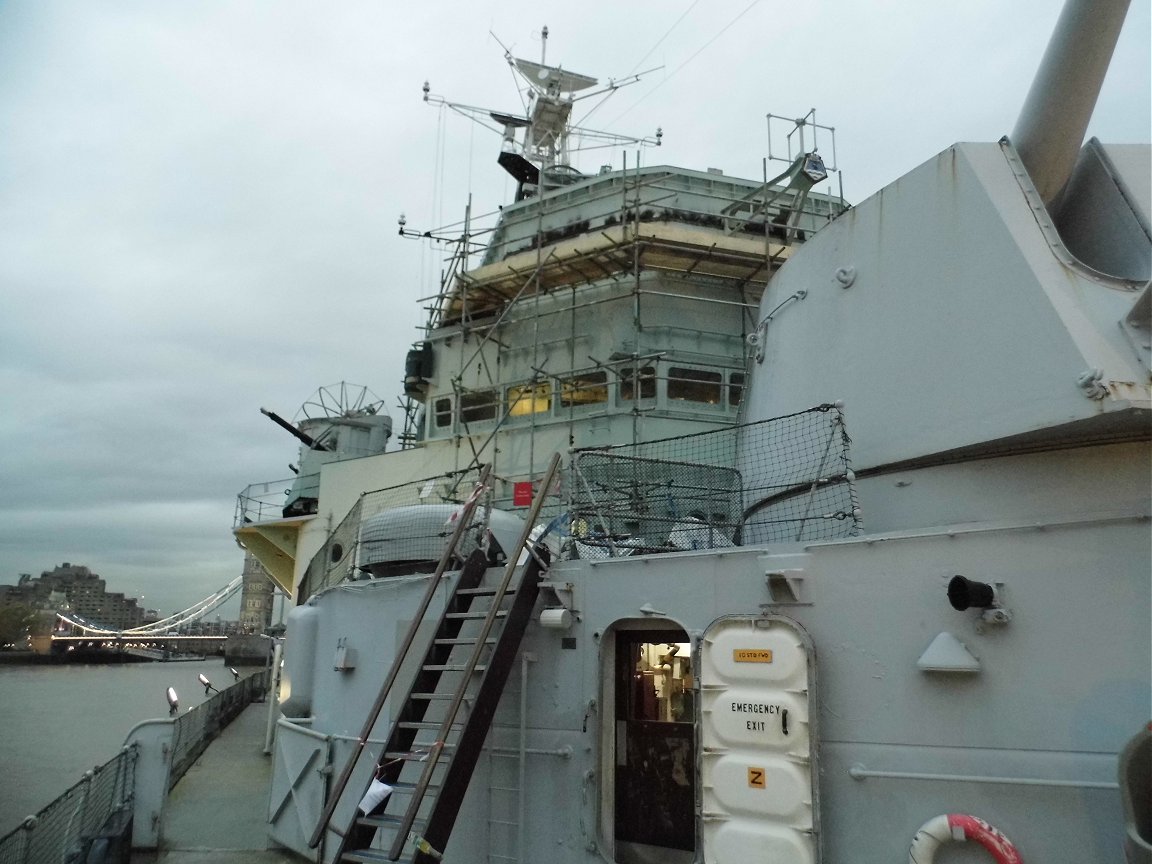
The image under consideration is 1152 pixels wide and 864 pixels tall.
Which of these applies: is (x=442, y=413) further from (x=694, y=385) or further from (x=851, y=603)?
(x=851, y=603)

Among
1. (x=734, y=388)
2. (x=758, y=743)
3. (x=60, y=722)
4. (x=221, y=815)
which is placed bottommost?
(x=60, y=722)

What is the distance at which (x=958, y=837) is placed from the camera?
3.91m

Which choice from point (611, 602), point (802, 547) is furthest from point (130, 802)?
point (802, 547)

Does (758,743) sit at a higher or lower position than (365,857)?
higher

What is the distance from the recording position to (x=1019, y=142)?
200 inches

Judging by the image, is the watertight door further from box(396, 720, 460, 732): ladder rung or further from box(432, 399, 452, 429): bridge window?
box(432, 399, 452, 429): bridge window

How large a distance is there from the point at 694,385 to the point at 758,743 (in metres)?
7.90

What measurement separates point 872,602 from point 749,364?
3.44m

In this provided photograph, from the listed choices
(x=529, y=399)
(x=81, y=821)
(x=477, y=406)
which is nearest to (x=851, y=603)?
(x=81, y=821)

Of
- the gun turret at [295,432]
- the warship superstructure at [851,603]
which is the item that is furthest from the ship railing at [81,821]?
the gun turret at [295,432]

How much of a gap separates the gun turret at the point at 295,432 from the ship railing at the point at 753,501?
1577cm

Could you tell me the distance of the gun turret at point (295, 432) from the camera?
868 inches

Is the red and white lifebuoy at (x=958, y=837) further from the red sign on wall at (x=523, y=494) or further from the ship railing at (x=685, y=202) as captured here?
the ship railing at (x=685, y=202)

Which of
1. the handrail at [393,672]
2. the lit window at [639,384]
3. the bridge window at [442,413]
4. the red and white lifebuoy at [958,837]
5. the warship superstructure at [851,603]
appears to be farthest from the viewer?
the bridge window at [442,413]
